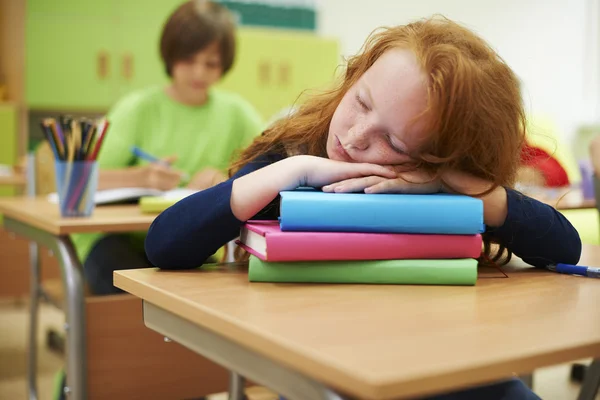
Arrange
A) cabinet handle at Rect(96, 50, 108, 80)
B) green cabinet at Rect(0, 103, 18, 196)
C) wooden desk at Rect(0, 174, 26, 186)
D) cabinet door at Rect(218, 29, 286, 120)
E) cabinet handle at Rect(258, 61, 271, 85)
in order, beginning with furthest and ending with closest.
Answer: cabinet handle at Rect(258, 61, 271, 85) → cabinet door at Rect(218, 29, 286, 120) → cabinet handle at Rect(96, 50, 108, 80) → green cabinet at Rect(0, 103, 18, 196) → wooden desk at Rect(0, 174, 26, 186)

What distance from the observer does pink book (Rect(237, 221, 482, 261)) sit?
0.93 m

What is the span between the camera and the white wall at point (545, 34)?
18.8 feet

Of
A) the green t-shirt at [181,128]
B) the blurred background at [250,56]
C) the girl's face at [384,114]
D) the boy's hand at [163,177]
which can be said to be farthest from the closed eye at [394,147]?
the blurred background at [250,56]

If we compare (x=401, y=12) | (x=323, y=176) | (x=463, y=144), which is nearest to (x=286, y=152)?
(x=323, y=176)

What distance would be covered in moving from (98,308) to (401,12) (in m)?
4.65

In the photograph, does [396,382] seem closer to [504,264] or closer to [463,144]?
[463,144]

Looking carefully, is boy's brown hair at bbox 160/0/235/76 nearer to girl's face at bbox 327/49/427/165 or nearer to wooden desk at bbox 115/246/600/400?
girl's face at bbox 327/49/427/165

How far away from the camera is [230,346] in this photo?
77 cm

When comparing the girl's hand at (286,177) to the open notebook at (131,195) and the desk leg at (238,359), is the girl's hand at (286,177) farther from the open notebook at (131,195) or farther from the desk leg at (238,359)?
the open notebook at (131,195)

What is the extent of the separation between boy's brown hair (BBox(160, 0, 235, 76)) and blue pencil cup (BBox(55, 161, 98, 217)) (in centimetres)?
94

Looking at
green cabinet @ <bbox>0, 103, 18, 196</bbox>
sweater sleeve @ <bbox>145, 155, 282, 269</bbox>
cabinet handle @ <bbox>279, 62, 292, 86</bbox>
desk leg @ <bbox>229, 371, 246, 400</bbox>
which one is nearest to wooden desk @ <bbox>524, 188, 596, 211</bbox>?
desk leg @ <bbox>229, 371, 246, 400</bbox>

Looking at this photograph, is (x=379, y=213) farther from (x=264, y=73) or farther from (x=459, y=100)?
(x=264, y=73)

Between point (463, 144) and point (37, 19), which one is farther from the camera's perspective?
point (37, 19)

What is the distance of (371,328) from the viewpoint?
0.72m
